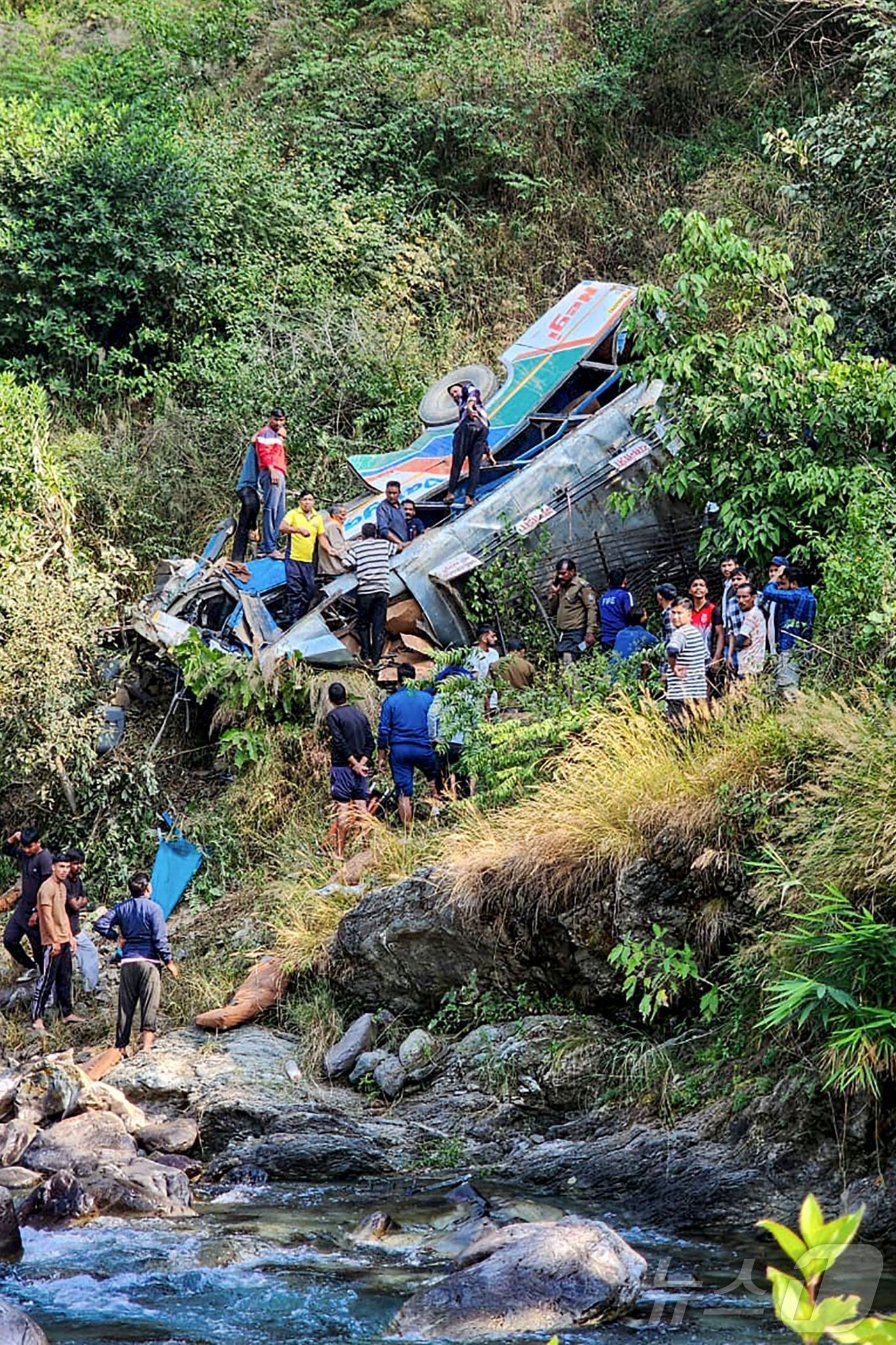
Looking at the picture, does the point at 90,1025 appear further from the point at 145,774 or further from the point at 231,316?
the point at 231,316

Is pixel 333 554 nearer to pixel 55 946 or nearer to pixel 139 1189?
pixel 55 946

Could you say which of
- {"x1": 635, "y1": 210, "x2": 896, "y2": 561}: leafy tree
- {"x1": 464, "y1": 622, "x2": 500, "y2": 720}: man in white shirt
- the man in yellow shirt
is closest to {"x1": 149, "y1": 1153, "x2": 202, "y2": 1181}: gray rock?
{"x1": 464, "y1": 622, "x2": 500, "y2": 720}: man in white shirt

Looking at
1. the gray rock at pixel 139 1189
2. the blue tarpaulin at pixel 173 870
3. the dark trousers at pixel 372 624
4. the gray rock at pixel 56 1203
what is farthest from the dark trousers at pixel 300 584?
the gray rock at pixel 56 1203

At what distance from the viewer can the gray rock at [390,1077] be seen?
11.4 metres

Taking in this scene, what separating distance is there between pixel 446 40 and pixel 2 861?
58.2 feet

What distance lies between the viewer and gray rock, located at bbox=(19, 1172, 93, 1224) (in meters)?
9.88

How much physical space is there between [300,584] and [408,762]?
132 inches

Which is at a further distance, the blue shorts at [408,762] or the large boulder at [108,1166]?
the blue shorts at [408,762]

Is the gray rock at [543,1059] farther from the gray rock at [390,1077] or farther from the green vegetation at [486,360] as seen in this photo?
the gray rock at [390,1077]

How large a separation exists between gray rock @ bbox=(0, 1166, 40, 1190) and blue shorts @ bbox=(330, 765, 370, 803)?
440 centimetres

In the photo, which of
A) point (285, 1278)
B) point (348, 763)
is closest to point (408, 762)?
point (348, 763)

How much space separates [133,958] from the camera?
1255 centimetres

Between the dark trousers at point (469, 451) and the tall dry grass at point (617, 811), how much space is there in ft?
18.6

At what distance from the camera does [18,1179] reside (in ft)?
34.9
